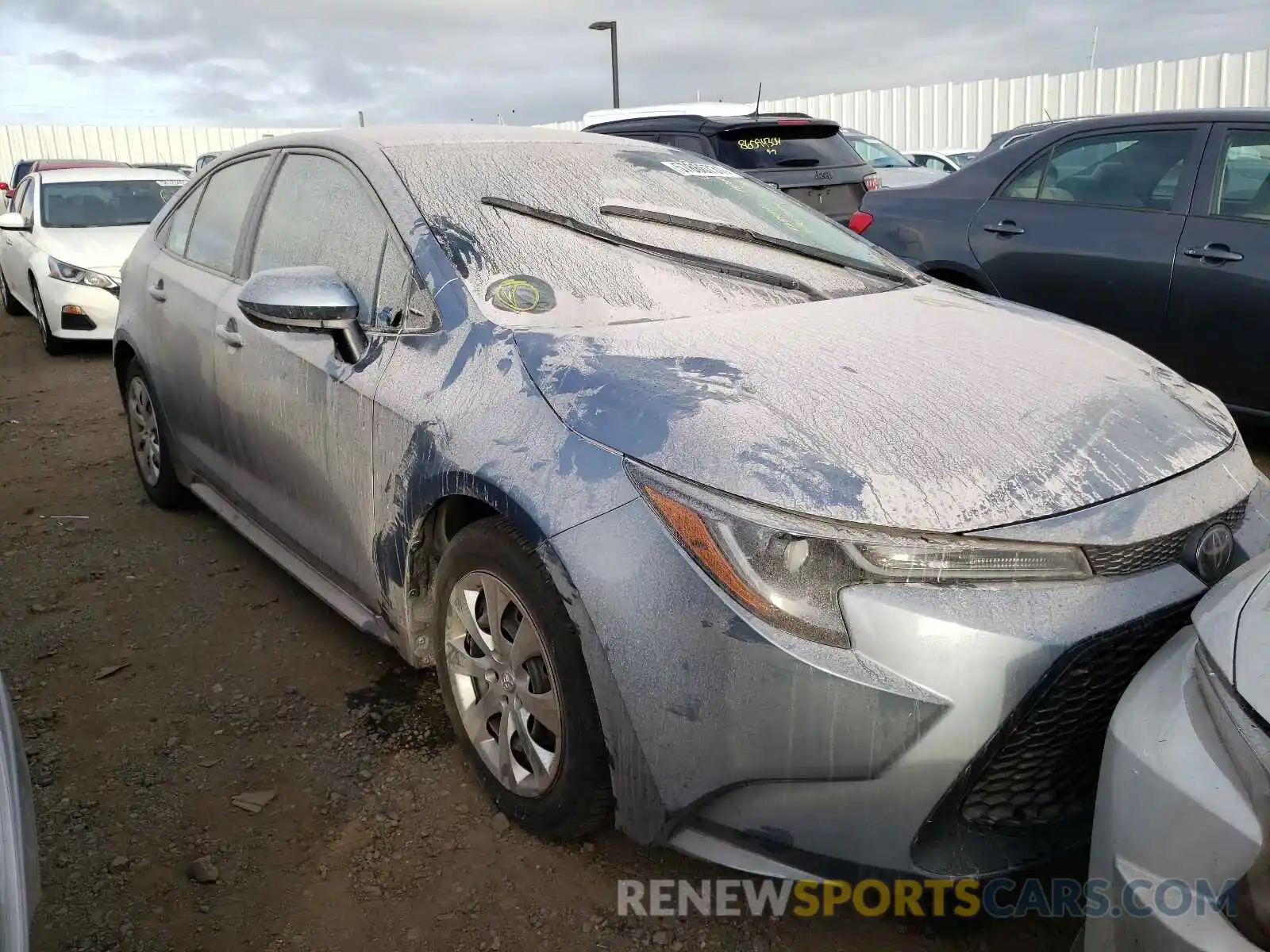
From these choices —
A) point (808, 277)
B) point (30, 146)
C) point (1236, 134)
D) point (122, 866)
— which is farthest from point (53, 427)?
point (30, 146)

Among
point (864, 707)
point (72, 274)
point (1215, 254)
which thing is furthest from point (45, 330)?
point (864, 707)

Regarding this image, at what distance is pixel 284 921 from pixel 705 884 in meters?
0.85

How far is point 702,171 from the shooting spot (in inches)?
131

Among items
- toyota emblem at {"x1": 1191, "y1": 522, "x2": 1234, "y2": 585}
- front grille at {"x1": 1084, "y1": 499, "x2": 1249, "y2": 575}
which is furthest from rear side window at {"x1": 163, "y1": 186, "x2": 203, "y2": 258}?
toyota emblem at {"x1": 1191, "y1": 522, "x2": 1234, "y2": 585}

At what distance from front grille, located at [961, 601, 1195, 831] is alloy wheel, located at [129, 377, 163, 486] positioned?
3.53 meters

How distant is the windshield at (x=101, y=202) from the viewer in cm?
889

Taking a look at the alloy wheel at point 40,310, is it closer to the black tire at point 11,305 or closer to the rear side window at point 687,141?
the black tire at point 11,305

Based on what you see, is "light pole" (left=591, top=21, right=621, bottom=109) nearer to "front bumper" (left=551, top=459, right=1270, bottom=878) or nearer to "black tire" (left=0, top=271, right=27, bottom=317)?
"black tire" (left=0, top=271, right=27, bottom=317)

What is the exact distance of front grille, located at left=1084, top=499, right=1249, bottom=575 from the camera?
1.71 m

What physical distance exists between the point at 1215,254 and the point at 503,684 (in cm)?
363

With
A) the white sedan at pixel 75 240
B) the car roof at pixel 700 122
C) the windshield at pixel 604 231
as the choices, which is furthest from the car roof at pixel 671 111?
the windshield at pixel 604 231

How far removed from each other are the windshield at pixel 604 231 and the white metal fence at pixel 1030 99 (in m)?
17.8

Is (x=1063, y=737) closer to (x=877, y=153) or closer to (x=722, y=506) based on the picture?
(x=722, y=506)

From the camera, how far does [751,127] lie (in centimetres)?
743
